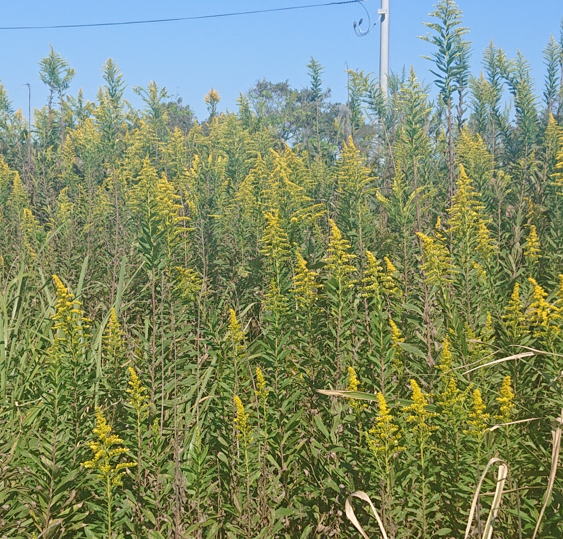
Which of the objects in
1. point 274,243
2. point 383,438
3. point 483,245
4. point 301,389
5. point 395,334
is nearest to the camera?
point 383,438

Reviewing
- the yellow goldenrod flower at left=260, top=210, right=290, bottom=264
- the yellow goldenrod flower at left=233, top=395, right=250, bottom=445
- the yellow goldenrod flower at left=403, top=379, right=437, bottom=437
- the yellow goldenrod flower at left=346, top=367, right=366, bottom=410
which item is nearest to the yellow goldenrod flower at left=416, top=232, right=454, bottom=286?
the yellow goldenrod flower at left=260, top=210, right=290, bottom=264

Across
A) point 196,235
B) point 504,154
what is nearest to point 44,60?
point 504,154

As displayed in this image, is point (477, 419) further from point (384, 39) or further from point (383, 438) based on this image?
point (384, 39)

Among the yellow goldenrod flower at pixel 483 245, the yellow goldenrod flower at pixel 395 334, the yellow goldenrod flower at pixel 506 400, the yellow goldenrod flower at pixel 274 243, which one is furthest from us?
the yellow goldenrod flower at pixel 483 245

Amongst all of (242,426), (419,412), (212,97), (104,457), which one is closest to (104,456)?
(104,457)

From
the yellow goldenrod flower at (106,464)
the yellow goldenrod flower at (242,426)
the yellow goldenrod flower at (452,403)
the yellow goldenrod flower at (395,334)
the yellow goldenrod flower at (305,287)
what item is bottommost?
the yellow goldenrod flower at (106,464)

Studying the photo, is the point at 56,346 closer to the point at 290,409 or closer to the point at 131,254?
the point at 290,409

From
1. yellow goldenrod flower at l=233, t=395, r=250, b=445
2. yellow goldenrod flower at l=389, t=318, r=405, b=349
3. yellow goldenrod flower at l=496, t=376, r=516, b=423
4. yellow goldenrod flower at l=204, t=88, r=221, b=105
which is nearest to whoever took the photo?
yellow goldenrod flower at l=496, t=376, r=516, b=423

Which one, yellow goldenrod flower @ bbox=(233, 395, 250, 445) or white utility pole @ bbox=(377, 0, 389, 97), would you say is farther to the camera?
white utility pole @ bbox=(377, 0, 389, 97)

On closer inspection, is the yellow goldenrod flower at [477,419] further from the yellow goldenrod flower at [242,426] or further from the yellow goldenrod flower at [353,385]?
the yellow goldenrod flower at [242,426]

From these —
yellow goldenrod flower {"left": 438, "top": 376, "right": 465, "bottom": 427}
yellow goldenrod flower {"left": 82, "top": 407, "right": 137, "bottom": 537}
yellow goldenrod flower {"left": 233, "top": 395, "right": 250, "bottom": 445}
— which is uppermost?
yellow goldenrod flower {"left": 438, "top": 376, "right": 465, "bottom": 427}

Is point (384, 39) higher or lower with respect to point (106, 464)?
higher

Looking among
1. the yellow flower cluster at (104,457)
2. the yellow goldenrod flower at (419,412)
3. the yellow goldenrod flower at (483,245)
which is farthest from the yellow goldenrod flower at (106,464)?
the yellow goldenrod flower at (483,245)

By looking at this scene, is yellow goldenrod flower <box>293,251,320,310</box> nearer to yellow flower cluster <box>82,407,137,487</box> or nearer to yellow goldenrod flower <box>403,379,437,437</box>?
yellow goldenrod flower <box>403,379,437,437</box>
